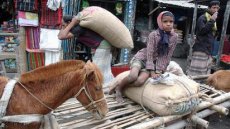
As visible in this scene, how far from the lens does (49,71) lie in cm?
256

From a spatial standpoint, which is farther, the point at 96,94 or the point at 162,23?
the point at 162,23

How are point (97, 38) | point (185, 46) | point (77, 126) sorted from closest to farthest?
1. point (77, 126)
2. point (97, 38)
3. point (185, 46)

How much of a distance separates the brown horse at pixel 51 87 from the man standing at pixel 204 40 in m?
4.25

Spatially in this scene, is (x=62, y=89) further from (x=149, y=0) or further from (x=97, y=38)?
(x=149, y=0)

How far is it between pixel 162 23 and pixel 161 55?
424 mm

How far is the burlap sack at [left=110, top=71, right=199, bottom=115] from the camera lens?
3246 millimetres

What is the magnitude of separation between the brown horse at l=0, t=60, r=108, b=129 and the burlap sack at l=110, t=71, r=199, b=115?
38.3 inches

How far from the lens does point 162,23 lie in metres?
3.66

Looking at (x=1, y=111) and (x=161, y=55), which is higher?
(x=161, y=55)

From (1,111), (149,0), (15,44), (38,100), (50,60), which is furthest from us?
(149,0)

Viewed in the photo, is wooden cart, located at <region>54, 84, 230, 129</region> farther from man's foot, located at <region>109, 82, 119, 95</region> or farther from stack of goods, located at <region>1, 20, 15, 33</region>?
stack of goods, located at <region>1, 20, 15, 33</region>

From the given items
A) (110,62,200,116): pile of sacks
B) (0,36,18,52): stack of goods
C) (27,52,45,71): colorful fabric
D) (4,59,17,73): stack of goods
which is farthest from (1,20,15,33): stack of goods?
(110,62,200,116): pile of sacks

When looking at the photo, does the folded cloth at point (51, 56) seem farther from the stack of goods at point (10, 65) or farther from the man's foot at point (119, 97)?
the man's foot at point (119, 97)

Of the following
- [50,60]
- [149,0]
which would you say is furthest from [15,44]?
[149,0]
